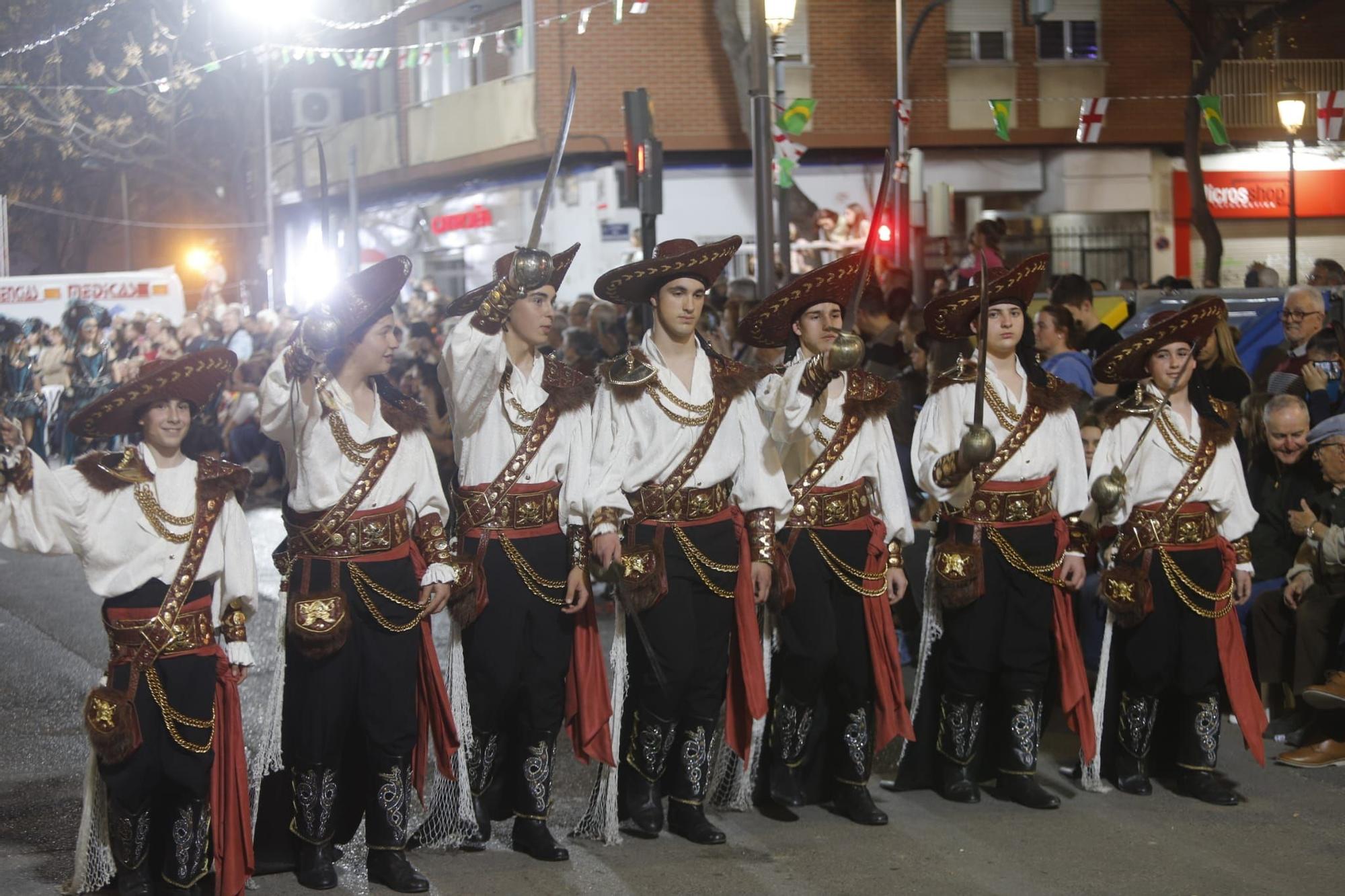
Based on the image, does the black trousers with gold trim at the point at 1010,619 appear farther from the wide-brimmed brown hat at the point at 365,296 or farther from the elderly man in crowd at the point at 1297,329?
the elderly man in crowd at the point at 1297,329

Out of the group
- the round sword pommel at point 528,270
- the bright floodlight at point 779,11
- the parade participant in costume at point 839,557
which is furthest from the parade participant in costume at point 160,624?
the bright floodlight at point 779,11

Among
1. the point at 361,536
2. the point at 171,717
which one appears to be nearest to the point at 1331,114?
the point at 361,536

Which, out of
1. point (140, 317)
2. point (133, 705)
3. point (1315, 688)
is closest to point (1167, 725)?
point (1315, 688)

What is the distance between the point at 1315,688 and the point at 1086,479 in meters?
1.52

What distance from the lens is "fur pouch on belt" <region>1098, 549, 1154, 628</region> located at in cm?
669

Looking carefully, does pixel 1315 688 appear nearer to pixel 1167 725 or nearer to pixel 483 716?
pixel 1167 725

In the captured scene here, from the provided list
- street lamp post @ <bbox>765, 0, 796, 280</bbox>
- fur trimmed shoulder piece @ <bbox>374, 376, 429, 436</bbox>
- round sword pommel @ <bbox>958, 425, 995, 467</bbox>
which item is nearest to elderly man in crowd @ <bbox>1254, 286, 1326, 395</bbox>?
round sword pommel @ <bbox>958, 425, 995, 467</bbox>

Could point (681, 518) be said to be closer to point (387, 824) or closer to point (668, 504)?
point (668, 504)

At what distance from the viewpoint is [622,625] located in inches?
249

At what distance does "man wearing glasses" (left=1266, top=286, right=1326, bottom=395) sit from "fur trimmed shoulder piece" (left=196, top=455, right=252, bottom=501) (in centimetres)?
564

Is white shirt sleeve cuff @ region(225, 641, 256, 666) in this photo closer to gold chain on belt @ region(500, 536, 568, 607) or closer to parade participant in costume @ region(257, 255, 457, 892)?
parade participant in costume @ region(257, 255, 457, 892)

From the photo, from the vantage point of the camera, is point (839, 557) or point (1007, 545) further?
point (1007, 545)

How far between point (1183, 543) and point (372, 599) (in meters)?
3.19

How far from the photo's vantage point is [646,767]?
6297 millimetres
